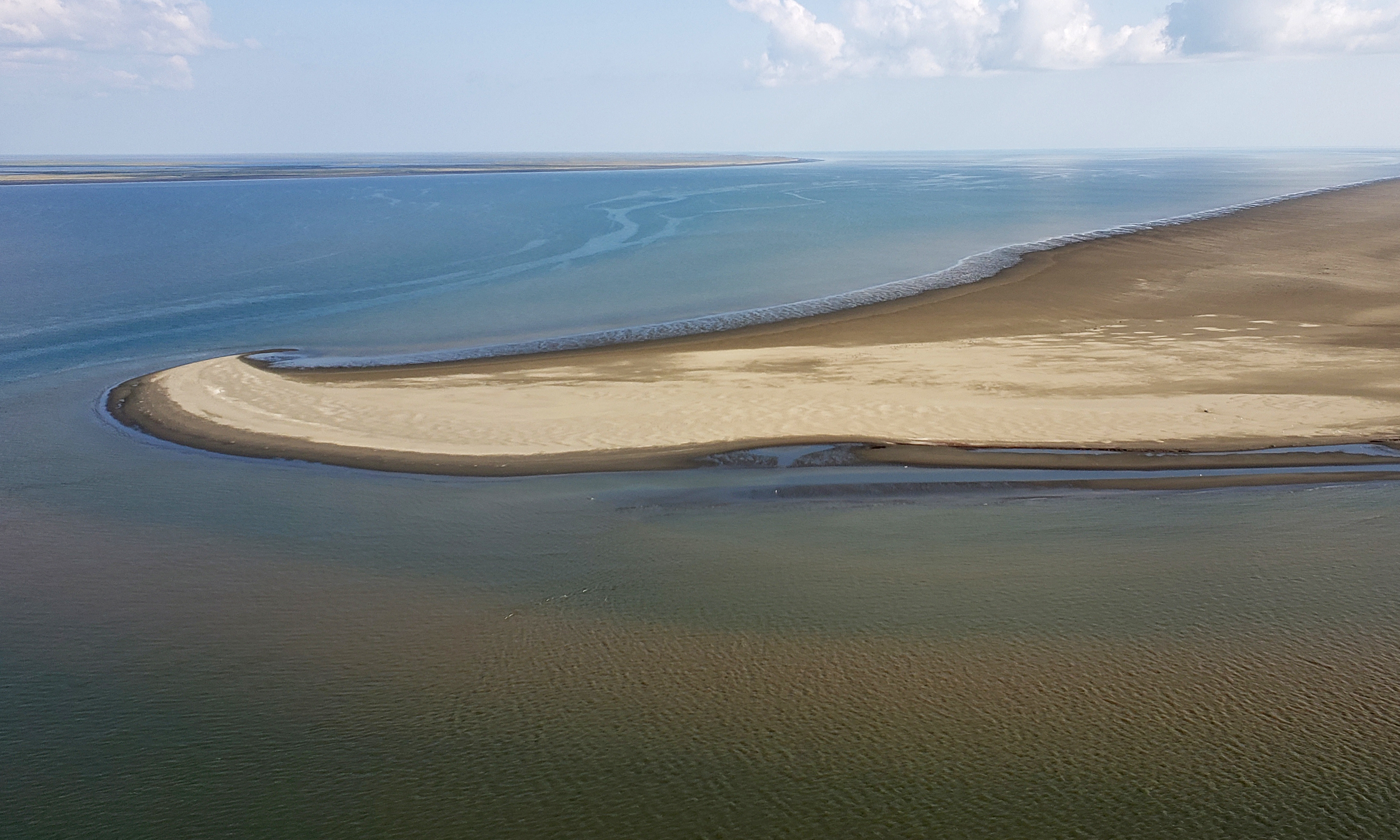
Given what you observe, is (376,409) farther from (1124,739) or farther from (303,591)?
(1124,739)

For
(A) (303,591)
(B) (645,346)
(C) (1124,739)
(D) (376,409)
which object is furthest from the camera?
(B) (645,346)

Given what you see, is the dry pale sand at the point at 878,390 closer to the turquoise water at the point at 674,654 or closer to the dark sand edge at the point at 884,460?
the dark sand edge at the point at 884,460

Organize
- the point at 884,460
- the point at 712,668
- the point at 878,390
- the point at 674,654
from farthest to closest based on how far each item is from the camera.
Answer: the point at 878,390, the point at 884,460, the point at 674,654, the point at 712,668

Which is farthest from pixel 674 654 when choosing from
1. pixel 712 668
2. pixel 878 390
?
pixel 878 390

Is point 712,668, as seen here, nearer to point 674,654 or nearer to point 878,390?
point 674,654

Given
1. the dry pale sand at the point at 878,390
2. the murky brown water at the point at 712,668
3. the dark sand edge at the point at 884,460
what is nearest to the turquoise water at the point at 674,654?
the murky brown water at the point at 712,668

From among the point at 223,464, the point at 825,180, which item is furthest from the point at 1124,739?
the point at 825,180
